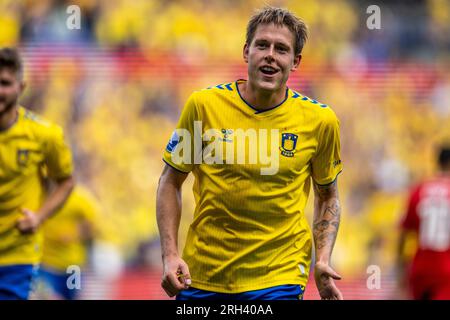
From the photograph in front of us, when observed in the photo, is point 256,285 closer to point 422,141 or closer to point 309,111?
point 309,111

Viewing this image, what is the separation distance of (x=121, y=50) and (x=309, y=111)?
7908 millimetres

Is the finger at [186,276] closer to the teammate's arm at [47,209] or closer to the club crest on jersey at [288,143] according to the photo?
the club crest on jersey at [288,143]

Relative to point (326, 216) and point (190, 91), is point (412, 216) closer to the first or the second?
point (326, 216)

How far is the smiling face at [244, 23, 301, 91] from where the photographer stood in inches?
197

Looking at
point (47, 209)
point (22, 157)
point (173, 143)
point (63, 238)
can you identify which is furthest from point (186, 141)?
point (63, 238)

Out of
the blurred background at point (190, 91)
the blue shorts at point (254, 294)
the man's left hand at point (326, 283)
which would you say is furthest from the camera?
the blurred background at point (190, 91)

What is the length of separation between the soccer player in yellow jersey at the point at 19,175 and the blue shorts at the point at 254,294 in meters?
1.85

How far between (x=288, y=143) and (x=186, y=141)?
527mm

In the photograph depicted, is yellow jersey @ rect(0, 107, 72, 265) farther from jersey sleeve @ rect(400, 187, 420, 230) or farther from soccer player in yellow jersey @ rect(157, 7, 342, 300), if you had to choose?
jersey sleeve @ rect(400, 187, 420, 230)

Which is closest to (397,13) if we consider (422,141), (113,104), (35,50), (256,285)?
(422,141)

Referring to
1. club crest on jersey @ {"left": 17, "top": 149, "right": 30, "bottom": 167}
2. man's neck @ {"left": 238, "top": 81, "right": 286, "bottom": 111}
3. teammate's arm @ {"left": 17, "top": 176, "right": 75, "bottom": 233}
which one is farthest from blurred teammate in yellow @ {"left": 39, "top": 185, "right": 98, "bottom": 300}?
man's neck @ {"left": 238, "top": 81, "right": 286, "bottom": 111}

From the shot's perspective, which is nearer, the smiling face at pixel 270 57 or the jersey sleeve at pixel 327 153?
the smiling face at pixel 270 57

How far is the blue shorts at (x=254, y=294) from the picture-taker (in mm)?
4945

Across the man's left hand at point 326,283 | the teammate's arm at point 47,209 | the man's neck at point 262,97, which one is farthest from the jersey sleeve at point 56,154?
the man's left hand at point 326,283
